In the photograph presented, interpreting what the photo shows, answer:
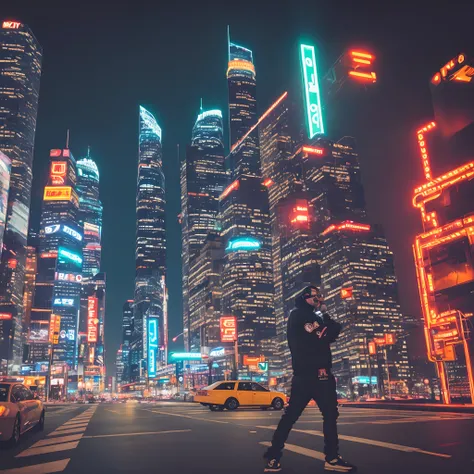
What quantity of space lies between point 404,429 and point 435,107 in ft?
122

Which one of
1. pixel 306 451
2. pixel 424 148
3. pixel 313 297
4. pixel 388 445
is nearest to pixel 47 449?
pixel 306 451

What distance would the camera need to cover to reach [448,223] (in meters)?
30.5

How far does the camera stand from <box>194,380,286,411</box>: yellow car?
20250 millimetres

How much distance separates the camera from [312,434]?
858 centimetres

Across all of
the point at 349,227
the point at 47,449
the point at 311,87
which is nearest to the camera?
the point at 47,449

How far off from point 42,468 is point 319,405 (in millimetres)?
3514

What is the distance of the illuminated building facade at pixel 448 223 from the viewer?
2503 centimetres

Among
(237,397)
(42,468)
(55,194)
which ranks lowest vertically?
(237,397)

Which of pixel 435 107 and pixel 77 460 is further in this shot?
pixel 435 107

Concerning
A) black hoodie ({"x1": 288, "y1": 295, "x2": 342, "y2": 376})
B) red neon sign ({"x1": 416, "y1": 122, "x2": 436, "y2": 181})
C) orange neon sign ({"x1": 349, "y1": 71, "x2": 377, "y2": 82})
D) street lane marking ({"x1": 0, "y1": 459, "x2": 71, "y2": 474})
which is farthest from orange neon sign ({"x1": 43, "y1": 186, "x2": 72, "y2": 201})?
black hoodie ({"x1": 288, "y1": 295, "x2": 342, "y2": 376})

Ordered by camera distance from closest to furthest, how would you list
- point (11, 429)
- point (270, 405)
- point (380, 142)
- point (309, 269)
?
point (11, 429)
point (270, 405)
point (380, 142)
point (309, 269)

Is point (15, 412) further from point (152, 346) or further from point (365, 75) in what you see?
point (152, 346)

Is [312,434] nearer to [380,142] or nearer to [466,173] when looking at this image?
[466,173]

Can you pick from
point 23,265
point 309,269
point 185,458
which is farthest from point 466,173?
point 23,265
